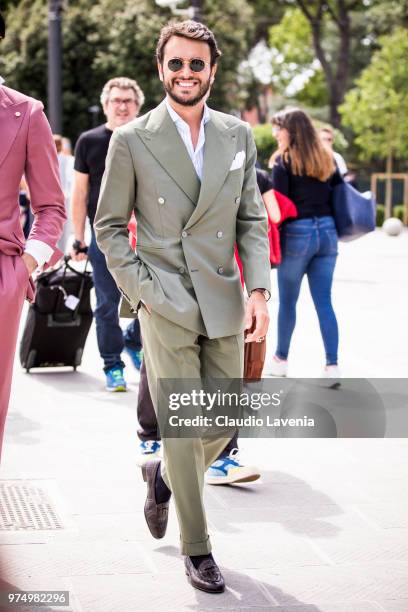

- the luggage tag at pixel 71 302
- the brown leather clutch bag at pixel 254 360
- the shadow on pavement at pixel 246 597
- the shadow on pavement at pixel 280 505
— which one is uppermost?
the brown leather clutch bag at pixel 254 360

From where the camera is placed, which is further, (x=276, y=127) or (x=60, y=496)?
(x=276, y=127)

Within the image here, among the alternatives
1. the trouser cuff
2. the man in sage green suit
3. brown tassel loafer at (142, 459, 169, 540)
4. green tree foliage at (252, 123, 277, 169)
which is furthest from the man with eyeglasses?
green tree foliage at (252, 123, 277, 169)

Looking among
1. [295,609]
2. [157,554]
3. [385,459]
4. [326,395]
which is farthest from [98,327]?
[295,609]

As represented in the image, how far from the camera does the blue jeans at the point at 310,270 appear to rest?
8188mm

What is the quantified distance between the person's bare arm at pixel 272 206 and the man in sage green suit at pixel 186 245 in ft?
10.8

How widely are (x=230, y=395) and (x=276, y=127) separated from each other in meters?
4.24

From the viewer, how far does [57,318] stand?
8.37 meters

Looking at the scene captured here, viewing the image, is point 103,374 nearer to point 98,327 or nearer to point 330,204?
point 98,327

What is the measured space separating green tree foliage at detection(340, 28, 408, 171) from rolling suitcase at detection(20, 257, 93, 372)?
3805cm

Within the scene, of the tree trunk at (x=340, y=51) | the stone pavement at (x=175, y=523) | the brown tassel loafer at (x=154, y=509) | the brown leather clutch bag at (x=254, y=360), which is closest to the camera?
the stone pavement at (x=175, y=523)

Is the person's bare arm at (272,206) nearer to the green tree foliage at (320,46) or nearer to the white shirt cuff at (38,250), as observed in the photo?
the white shirt cuff at (38,250)

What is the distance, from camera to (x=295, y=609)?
3852 millimetres

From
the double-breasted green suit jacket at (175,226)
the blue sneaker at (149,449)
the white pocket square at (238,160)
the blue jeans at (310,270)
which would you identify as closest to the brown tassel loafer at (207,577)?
the double-breasted green suit jacket at (175,226)

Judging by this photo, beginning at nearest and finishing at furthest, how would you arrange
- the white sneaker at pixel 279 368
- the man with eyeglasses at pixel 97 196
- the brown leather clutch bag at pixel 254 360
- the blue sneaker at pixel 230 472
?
the blue sneaker at pixel 230 472 → the brown leather clutch bag at pixel 254 360 → the man with eyeglasses at pixel 97 196 → the white sneaker at pixel 279 368
